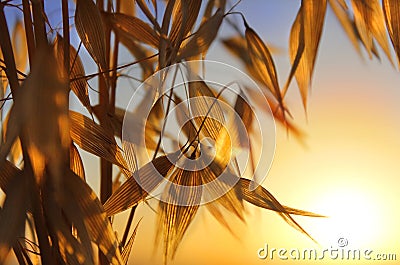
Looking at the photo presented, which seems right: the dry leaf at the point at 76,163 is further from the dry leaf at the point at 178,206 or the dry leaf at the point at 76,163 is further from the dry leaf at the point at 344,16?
the dry leaf at the point at 344,16

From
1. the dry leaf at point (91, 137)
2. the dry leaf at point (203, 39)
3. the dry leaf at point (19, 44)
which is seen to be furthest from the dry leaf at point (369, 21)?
the dry leaf at point (19, 44)

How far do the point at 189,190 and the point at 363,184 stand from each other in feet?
1.16

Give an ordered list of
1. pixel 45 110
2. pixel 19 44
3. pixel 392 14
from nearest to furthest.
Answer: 1. pixel 45 110
2. pixel 392 14
3. pixel 19 44

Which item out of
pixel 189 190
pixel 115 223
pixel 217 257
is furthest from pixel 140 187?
pixel 217 257

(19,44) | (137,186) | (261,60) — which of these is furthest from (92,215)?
(19,44)

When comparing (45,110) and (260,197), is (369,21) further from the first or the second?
(45,110)

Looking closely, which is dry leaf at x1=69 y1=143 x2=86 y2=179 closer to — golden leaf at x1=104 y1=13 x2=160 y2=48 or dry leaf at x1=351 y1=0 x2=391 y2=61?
golden leaf at x1=104 y1=13 x2=160 y2=48

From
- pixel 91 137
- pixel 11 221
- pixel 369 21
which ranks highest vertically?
pixel 369 21

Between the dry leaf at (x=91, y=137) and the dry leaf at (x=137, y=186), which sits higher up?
the dry leaf at (x=91, y=137)

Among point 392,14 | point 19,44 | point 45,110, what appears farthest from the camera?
point 19,44

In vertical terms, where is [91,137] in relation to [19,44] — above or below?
below

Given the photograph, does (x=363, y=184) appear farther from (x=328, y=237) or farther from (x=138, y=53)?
(x=138, y=53)

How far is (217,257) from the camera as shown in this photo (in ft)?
2.19

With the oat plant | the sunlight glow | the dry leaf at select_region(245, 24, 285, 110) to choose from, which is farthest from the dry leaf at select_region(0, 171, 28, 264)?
the sunlight glow
